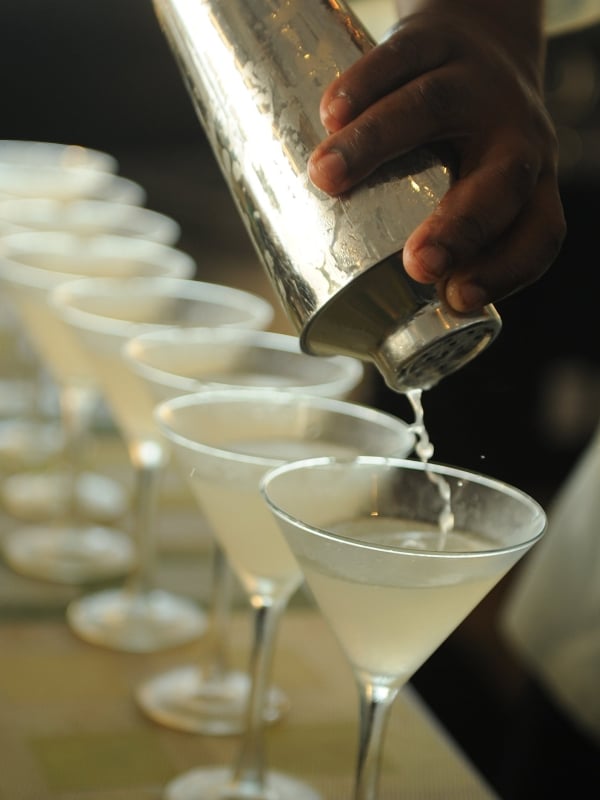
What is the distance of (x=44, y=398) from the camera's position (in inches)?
64.7

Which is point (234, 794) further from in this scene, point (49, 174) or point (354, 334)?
point (49, 174)

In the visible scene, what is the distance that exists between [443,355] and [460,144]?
106 millimetres

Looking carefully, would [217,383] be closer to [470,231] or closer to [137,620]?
[137,620]

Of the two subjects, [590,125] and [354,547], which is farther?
[590,125]

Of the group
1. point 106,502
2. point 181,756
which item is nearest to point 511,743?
point 106,502

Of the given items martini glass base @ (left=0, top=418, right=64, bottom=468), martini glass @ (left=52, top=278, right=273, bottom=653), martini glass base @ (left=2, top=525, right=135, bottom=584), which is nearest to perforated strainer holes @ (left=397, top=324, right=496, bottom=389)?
martini glass @ (left=52, top=278, right=273, bottom=653)

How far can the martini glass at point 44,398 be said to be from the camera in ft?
4.32

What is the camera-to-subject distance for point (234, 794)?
847 mm

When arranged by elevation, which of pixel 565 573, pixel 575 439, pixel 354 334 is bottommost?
pixel 575 439

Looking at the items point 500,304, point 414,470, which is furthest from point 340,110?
point 500,304

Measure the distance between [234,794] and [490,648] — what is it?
155 cm

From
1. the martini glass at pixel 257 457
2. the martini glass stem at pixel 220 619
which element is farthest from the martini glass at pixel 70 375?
the martini glass at pixel 257 457

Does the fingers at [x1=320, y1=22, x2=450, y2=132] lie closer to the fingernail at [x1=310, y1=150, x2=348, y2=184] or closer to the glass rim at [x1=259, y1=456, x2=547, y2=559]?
the fingernail at [x1=310, y1=150, x2=348, y2=184]

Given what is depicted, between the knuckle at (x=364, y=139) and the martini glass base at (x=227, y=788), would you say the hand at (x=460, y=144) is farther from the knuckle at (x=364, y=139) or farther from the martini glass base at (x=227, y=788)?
the martini glass base at (x=227, y=788)
